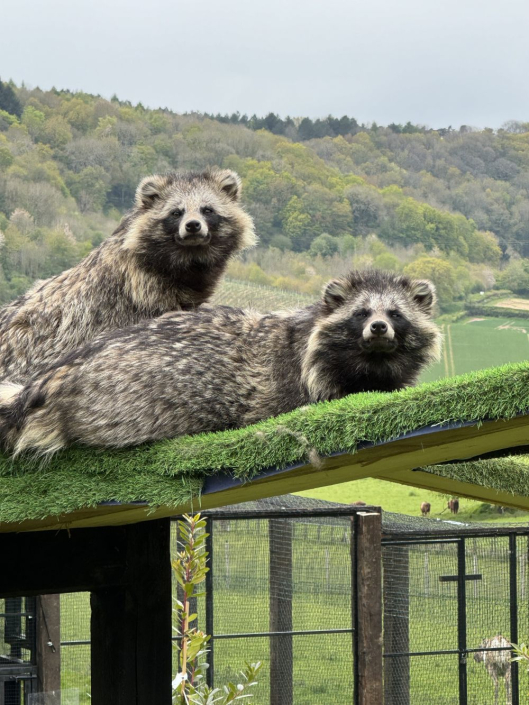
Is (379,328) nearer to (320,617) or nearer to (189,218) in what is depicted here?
(189,218)

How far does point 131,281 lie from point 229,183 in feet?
2.59

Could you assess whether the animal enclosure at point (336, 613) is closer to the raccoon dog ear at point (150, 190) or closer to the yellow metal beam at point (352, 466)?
the raccoon dog ear at point (150, 190)

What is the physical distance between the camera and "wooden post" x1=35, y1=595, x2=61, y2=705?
7.07 metres

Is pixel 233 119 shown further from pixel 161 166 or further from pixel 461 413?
pixel 461 413

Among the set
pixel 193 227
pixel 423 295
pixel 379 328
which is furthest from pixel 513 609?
pixel 379 328

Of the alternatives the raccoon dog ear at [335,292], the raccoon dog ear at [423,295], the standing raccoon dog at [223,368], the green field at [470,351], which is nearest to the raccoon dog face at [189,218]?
the standing raccoon dog at [223,368]

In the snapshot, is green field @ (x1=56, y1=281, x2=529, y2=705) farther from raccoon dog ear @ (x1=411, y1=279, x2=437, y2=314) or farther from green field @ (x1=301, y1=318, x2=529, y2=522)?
green field @ (x1=301, y1=318, x2=529, y2=522)

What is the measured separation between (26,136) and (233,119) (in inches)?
809

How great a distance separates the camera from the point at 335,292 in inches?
125

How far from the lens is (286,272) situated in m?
43.7

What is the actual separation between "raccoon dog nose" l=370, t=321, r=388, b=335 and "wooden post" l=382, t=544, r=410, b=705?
5.24m

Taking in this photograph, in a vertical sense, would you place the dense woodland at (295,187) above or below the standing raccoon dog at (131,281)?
above

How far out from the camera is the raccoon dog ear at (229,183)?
409cm

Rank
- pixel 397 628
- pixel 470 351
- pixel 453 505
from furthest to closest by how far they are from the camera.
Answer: pixel 470 351 → pixel 453 505 → pixel 397 628
